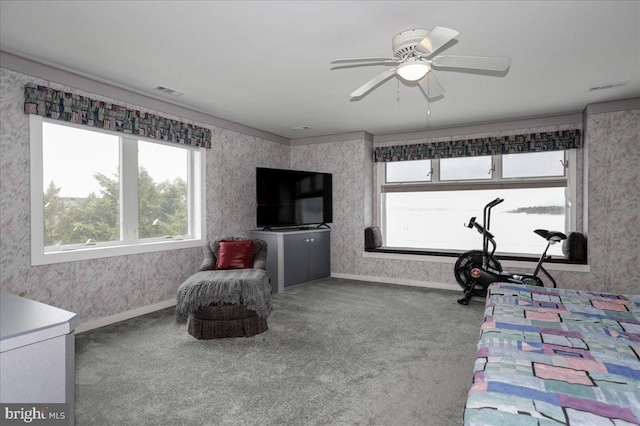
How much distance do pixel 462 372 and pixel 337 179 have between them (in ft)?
13.0

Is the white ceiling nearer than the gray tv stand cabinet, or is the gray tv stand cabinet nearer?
the white ceiling

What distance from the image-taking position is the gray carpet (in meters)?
2.04

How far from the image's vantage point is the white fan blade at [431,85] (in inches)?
111

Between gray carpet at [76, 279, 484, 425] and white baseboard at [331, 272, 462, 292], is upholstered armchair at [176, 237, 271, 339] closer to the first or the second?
gray carpet at [76, 279, 484, 425]

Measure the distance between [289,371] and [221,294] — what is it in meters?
1.00

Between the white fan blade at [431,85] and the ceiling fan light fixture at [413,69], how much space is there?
0.40 meters

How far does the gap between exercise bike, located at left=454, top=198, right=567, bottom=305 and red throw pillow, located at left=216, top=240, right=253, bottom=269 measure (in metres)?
2.70

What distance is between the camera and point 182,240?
4430 millimetres

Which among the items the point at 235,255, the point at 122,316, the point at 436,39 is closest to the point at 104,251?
the point at 122,316

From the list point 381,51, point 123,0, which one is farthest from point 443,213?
point 123,0

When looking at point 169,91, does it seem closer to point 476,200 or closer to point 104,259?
point 104,259

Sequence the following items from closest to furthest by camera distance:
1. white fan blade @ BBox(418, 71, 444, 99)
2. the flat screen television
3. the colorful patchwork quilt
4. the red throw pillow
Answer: the colorful patchwork quilt → white fan blade @ BBox(418, 71, 444, 99) → the red throw pillow → the flat screen television

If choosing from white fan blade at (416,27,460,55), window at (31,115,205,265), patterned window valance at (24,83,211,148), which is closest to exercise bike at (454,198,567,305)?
white fan blade at (416,27,460,55)

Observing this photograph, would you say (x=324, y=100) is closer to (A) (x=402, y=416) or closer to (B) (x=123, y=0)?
(B) (x=123, y=0)
